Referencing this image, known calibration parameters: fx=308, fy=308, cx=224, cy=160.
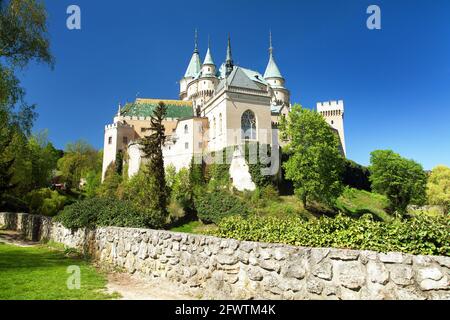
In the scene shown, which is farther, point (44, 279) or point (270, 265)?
point (44, 279)

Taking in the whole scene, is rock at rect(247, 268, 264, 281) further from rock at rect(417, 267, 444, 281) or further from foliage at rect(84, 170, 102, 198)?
foliage at rect(84, 170, 102, 198)

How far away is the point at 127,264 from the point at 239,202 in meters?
25.7

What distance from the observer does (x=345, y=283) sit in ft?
15.9

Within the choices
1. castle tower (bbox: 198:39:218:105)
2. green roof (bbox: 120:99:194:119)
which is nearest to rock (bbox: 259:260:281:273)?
green roof (bbox: 120:99:194:119)

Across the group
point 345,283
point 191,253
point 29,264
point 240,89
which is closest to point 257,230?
point 191,253

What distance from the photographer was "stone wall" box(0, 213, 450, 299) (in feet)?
14.1

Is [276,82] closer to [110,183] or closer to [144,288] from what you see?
[110,183]

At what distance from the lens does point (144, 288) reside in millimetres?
7777

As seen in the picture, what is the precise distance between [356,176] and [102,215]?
51.8 m

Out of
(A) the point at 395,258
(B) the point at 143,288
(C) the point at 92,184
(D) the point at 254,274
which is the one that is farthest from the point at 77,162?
(A) the point at 395,258

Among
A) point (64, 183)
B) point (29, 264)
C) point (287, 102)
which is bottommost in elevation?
point (29, 264)

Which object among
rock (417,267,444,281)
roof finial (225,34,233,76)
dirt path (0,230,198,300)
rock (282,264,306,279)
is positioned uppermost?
roof finial (225,34,233,76)

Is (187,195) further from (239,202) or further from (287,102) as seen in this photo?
(287,102)

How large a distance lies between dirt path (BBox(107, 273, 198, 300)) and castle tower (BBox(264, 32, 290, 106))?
6404 cm
